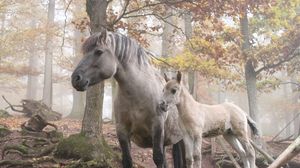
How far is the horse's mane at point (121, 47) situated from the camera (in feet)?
15.4

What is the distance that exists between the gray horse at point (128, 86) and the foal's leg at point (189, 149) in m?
0.92

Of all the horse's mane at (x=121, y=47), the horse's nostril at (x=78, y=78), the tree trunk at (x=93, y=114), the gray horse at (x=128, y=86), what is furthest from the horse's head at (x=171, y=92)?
the tree trunk at (x=93, y=114)

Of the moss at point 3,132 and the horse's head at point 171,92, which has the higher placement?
the horse's head at point 171,92

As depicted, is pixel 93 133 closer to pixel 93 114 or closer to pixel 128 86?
pixel 93 114

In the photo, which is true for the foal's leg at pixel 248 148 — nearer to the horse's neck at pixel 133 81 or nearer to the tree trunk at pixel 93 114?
the horse's neck at pixel 133 81

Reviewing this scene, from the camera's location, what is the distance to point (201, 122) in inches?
251

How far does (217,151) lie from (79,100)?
1350 centimetres

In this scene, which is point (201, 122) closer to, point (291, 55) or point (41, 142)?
point (41, 142)

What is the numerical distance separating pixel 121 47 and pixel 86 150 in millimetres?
3366

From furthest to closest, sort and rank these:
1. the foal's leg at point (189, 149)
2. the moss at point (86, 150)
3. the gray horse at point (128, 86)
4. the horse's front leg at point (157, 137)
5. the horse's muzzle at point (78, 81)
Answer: the moss at point (86, 150)
the foal's leg at point (189, 149)
the horse's front leg at point (157, 137)
the gray horse at point (128, 86)
the horse's muzzle at point (78, 81)

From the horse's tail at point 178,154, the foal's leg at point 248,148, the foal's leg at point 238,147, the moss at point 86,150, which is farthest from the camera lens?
the foal's leg at point 238,147

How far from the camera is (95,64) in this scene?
4.57 metres

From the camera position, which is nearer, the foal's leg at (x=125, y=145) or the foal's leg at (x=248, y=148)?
the foal's leg at (x=125, y=145)

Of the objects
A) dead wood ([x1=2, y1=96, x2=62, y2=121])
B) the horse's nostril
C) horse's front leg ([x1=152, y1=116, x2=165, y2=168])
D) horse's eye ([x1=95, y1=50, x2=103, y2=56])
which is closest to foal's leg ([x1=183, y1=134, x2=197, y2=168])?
horse's front leg ([x1=152, y1=116, x2=165, y2=168])
